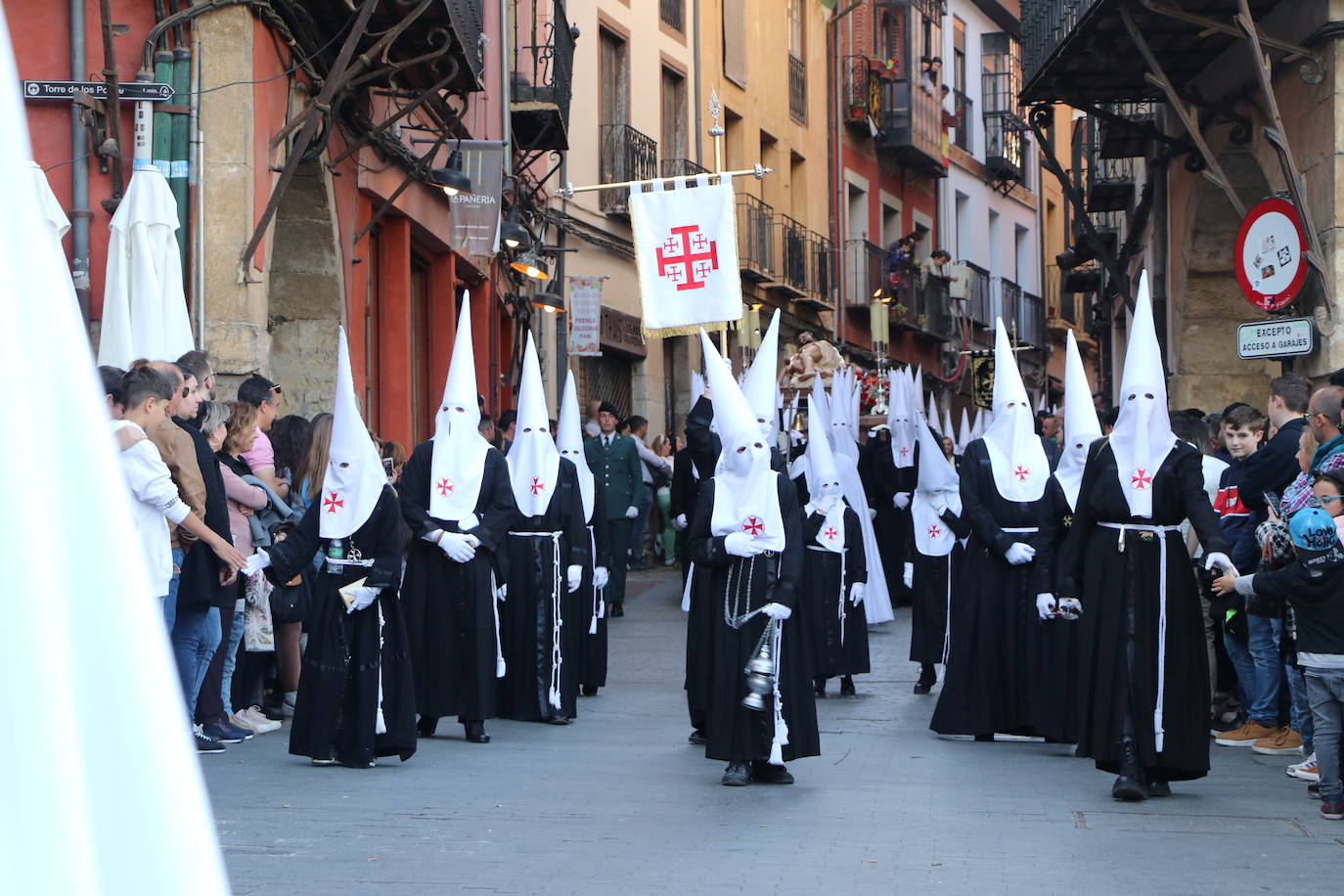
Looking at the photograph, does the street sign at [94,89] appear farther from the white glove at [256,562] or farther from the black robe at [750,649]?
the black robe at [750,649]

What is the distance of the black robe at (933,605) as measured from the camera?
12.5m

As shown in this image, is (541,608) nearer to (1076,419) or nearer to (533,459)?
(533,459)

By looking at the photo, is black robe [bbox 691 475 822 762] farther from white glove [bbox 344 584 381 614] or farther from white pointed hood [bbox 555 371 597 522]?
white pointed hood [bbox 555 371 597 522]

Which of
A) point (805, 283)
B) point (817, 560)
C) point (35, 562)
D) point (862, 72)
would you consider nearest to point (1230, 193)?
point (817, 560)

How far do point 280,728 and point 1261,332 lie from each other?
7539mm

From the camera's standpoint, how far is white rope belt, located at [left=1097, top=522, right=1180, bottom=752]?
807cm

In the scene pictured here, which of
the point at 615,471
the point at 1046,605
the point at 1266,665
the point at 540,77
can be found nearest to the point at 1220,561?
the point at 1046,605

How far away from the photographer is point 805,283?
33.3m

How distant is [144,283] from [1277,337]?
786 cm

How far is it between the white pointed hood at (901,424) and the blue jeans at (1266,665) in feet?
28.9

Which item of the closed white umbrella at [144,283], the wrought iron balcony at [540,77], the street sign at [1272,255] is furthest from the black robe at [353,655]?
the wrought iron balcony at [540,77]

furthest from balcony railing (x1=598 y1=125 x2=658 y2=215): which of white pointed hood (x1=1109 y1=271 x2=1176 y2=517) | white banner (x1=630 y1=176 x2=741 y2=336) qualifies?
white pointed hood (x1=1109 y1=271 x2=1176 y2=517)

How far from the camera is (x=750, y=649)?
345 inches

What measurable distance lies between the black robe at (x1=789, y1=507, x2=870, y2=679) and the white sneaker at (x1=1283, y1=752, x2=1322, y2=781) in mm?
3682
